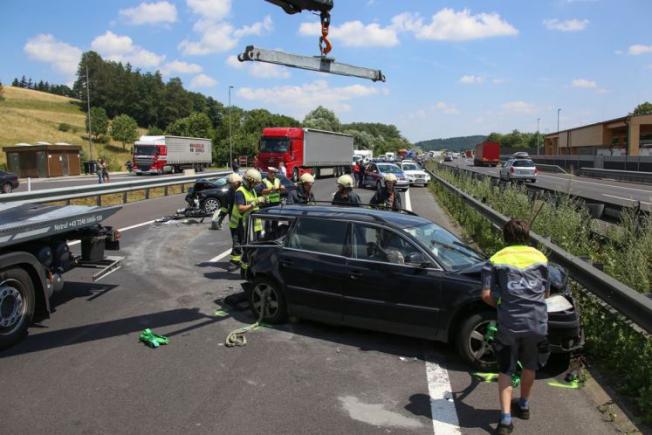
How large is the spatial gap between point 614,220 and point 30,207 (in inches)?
376

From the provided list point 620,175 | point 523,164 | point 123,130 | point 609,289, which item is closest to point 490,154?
point 620,175

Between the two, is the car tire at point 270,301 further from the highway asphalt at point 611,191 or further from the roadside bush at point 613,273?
the highway asphalt at point 611,191

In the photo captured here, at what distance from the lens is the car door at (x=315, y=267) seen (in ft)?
19.5

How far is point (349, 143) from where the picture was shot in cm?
5150

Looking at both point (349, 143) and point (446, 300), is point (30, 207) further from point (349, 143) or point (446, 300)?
point (349, 143)

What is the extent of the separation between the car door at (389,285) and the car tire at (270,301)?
922 millimetres

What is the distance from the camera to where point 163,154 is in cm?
4838

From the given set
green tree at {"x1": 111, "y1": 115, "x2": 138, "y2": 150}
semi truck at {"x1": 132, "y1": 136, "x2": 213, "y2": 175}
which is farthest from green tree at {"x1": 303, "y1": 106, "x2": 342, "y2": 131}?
semi truck at {"x1": 132, "y1": 136, "x2": 213, "y2": 175}

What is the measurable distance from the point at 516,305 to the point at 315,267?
8.61 ft

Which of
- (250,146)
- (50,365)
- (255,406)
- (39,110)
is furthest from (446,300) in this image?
(39,110)

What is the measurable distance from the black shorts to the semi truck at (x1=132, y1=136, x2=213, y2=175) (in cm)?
4711

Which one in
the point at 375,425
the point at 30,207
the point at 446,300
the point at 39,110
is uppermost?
the point at 39,110

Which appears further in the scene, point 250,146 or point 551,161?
point 250,146

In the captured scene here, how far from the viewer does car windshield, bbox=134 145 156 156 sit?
4766cm
